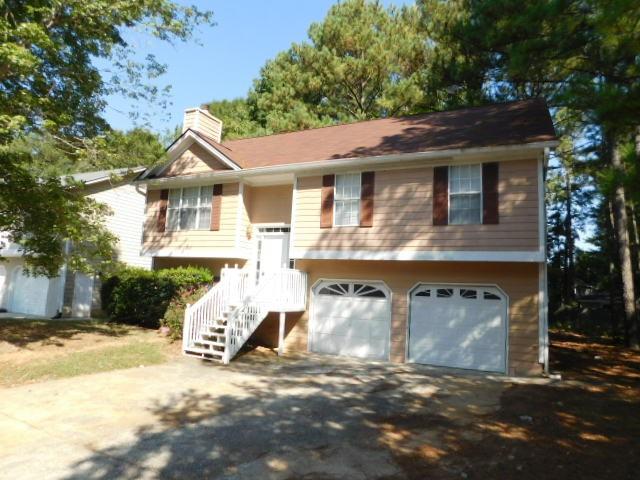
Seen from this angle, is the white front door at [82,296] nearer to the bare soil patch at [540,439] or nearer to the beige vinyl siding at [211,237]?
the beige vinyl siding at [211,237]

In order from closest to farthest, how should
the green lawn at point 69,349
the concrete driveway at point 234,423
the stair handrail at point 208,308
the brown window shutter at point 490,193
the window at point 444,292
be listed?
the concrete driveway at point 234,423 < the green lawn at point 69,349 < the brown window shutter at point 490,193 < the stair handrail at point 208,308 < the window at point 444,292

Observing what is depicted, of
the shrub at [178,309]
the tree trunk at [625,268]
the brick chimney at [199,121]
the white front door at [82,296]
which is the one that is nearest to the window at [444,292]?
the shrub at [178,309]

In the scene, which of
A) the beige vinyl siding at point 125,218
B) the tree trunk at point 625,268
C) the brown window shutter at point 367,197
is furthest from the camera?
the beige vinyl siding at point 125,218

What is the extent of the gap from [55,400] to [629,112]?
10.1 m

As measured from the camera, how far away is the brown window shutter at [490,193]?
1057cm

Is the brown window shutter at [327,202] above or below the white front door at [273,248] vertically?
above

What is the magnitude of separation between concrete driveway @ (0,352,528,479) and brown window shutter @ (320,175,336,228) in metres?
4.42

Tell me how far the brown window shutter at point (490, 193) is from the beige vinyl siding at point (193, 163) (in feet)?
26.3

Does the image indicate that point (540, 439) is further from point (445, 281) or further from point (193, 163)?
point (193, 163)

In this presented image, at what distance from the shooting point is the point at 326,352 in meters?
12.9

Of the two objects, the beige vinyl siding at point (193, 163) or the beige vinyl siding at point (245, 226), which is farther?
the beige vinyl siding at point (193, 163)

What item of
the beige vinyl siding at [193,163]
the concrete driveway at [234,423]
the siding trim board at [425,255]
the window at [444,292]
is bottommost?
the concrete driveway at [234,423]

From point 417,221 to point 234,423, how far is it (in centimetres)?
702

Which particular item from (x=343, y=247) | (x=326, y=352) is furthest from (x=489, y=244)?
(x=326, y=352)
